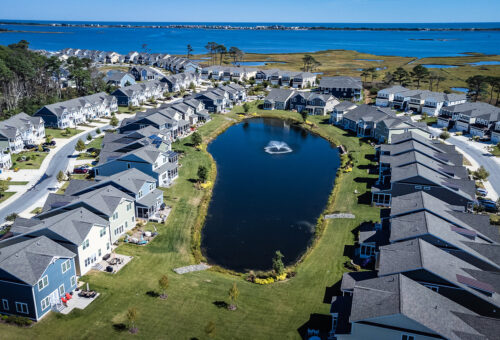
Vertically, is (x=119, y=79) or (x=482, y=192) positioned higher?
(x=119, y=79)

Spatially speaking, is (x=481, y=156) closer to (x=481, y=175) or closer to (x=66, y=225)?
(x=481, y=175)

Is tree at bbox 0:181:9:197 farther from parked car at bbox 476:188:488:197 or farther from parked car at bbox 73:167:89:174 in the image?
parked car at bbox 476:188:488:197

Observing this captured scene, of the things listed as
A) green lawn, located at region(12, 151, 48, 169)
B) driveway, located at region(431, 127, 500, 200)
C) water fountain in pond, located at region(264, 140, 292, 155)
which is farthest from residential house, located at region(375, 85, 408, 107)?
green lawn, located at region(12, 151, 48, 169)

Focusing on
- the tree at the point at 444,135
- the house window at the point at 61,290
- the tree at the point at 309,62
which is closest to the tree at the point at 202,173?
the house window at the point at 61,290

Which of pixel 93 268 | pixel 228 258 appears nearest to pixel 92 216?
pixel 93 268

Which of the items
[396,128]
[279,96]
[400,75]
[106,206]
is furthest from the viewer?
[400,75]

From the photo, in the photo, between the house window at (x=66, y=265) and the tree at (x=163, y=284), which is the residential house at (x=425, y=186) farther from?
the house window at (x=66, y=265)

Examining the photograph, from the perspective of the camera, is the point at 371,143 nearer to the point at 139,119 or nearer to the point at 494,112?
Answer: the point at 494,112

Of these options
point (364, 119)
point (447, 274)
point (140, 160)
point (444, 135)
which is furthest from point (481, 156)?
point (140, 160)
